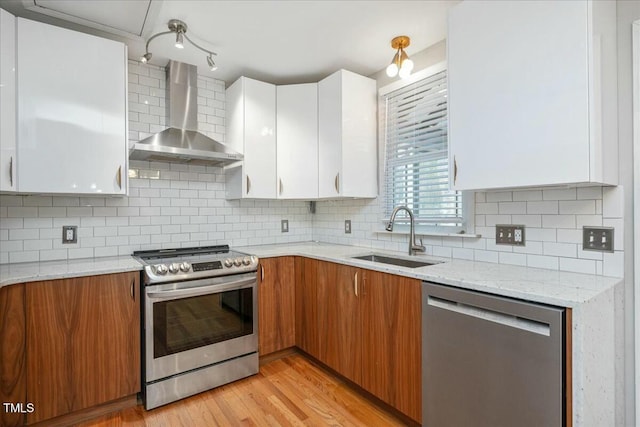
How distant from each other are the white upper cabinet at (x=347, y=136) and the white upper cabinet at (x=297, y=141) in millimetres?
73

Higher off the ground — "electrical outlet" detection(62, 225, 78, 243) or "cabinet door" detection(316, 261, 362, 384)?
"electrical outlet" detection(62, 225, 78, 243)

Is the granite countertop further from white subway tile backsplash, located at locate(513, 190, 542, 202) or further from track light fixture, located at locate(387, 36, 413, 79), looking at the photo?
track light fixture, located at locate(387, 36, 413, 79)

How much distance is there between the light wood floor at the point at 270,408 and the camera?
194 cm

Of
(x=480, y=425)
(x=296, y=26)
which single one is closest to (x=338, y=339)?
(x=480, y=425)

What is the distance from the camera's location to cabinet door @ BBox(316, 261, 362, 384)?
85.4 inches

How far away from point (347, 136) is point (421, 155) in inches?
24.6

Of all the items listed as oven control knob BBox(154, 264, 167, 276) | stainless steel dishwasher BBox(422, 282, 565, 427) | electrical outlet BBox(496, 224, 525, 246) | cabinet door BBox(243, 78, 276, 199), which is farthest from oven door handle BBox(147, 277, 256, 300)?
electrical outlet BBox(496, 224, 525, 246)

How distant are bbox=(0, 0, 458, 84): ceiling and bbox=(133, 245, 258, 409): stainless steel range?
1.59m

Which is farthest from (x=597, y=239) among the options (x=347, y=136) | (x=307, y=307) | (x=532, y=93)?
(x=307, y=307)

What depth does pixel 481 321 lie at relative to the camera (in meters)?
1.44

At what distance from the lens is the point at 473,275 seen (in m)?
1.63

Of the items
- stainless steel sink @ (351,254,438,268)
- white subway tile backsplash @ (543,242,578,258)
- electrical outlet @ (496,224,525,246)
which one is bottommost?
stainless steel sink @ (351,254,438,268)

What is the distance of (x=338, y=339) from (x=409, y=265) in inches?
29.7

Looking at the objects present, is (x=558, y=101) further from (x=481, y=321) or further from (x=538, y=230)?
(x=481, y=321)
